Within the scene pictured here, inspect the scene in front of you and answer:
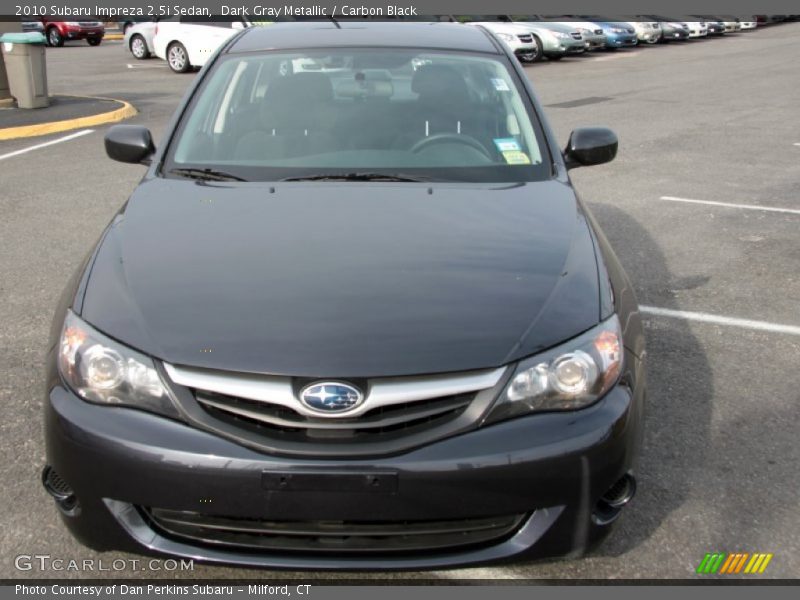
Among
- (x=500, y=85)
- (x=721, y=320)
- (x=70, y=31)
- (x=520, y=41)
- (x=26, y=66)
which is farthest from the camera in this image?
(x=70, y=31)

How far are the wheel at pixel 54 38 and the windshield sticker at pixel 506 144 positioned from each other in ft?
103

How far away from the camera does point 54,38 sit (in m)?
31.8

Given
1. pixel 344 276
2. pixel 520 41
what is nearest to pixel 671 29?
pixel 520 41

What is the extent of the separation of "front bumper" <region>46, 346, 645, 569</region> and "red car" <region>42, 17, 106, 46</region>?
3190 centimetres

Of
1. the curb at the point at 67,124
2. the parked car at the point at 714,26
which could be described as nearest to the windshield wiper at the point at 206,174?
the curb at the point at 67,124

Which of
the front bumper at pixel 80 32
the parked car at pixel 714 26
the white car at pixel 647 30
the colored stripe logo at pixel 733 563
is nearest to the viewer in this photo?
the colored stripe logo at pixel 733 563

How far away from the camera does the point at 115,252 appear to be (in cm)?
302

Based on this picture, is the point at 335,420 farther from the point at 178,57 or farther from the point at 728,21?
the point at 728,21

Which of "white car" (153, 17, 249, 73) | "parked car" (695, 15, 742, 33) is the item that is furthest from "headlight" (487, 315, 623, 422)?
"parked car" (695, 15, 742, 33)

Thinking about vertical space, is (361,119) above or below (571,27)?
above

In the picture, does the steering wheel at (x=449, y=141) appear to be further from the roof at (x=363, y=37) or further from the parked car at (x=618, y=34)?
the parked car at (x=618, y=34)

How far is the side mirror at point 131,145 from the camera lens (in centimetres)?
401

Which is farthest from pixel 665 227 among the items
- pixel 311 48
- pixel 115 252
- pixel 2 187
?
pixel 2 187

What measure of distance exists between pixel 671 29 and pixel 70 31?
67.8 feet
